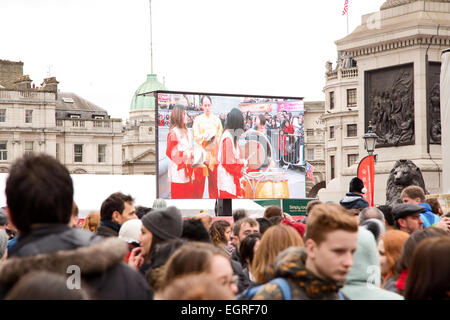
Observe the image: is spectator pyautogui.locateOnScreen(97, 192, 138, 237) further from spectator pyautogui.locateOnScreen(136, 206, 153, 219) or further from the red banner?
the red banner

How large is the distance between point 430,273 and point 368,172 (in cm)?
1796

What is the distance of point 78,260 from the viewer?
3885mm

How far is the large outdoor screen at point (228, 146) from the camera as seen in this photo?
29078 millimetres

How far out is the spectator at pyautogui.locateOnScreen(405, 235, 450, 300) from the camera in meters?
4.54

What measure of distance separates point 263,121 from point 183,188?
3680mm

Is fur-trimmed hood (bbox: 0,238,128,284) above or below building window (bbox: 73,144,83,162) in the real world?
below

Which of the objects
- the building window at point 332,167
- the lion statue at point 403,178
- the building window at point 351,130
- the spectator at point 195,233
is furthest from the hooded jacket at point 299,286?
the building window at point 332,167

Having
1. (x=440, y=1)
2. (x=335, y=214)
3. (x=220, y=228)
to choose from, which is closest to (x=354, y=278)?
(x=335, y=214)

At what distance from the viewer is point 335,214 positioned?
4.87m

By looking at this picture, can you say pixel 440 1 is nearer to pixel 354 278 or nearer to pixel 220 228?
pixel 220 228

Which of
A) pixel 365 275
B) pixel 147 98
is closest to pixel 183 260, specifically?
pixel 365 275

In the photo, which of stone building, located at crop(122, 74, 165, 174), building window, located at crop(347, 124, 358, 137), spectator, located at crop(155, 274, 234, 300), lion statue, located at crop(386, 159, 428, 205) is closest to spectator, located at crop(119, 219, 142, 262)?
spectator, located at crop(155, 274, 234, 300)

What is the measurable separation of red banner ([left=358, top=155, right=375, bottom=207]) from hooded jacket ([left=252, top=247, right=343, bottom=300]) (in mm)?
17371

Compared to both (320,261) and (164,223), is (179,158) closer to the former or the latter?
(164,223)
